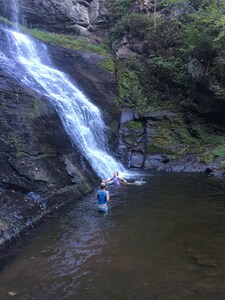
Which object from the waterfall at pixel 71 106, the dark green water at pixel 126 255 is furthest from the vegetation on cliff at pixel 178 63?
the dark green water at pixel 126 255

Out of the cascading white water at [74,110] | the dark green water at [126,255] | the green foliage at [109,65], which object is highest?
the green foliage at [109,65]

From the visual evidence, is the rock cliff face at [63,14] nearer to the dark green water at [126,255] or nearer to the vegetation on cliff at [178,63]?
the vegetation on cliff at [178,63]

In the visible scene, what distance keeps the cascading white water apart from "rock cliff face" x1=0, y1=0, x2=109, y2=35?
7860mm

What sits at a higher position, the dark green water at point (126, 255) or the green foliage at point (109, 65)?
the green foliage at point (109, 65)

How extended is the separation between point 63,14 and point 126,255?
2699 cm

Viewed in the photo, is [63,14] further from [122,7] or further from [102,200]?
[102,200]

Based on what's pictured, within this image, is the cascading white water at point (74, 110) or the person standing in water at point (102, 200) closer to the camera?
the person standing in water at point (102, 200)

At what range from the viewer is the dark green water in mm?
5410

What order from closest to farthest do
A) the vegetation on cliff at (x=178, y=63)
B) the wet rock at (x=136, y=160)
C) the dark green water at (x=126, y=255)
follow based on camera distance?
the dark green water at (x=126, y=255), the wet rock at (x=136, y=160), the vegetation on cliff at (x=178, y=63)

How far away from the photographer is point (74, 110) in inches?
661

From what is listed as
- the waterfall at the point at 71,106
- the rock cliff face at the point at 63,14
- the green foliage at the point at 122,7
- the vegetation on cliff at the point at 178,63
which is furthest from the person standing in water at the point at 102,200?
the green foliage at the point at 122,7

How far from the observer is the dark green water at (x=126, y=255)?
5410 millimetres

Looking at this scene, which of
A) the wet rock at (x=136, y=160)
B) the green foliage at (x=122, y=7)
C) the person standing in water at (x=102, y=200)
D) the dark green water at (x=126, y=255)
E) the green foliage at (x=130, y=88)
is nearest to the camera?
the dark green water at (x=126, y=255)

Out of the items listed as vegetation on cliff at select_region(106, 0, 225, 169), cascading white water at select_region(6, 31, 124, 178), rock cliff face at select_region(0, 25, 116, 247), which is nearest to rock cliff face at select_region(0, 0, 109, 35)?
vegetation on cliff at select_region(106, 0, 225, 169)
